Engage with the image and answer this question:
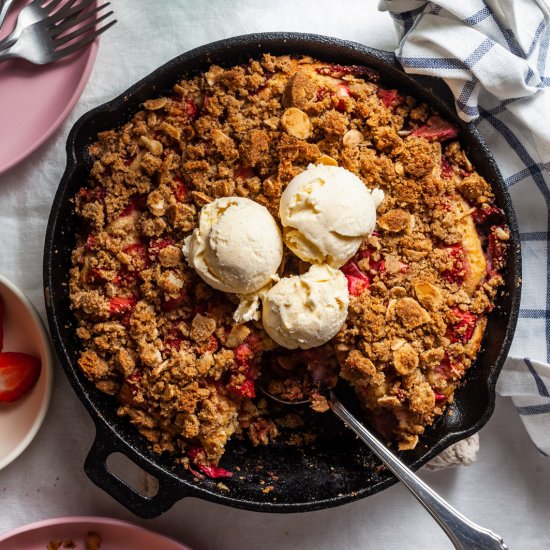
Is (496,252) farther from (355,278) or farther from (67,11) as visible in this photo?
(67,11)

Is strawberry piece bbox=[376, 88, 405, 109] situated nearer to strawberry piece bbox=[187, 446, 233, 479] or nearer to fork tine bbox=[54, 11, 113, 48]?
fork tine bbox=[54, 11, 113, 48]

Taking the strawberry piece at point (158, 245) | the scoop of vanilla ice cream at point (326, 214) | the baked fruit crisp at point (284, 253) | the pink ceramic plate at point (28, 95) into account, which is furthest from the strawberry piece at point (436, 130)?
the pink ceramic plate at point (28, 95)

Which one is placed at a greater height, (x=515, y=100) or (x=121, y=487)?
(x=515, y=100)

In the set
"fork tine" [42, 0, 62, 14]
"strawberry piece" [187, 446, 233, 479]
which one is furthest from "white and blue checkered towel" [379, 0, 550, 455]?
"fork tine" [42, 0, 62, 14]

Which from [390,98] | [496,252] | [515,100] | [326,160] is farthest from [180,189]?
[515,100]

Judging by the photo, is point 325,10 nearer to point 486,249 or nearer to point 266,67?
point 266,67

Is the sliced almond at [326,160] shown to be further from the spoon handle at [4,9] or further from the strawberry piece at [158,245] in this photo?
the spoon handle at [4,9]

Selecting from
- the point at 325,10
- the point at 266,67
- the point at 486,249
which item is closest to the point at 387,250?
the point at 486,249
